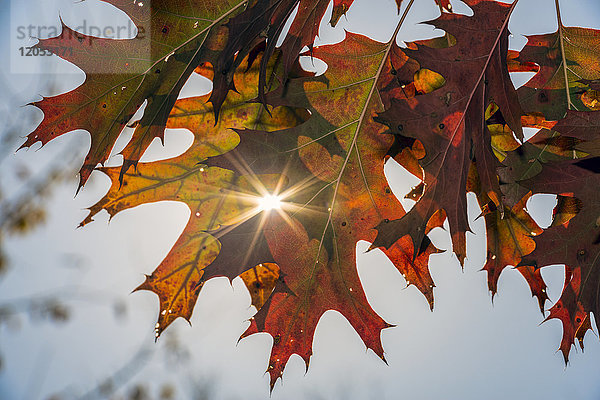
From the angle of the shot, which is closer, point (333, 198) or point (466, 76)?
point (466, 76)

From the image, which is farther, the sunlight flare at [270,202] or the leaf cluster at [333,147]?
the sunlight flare at [270,202]

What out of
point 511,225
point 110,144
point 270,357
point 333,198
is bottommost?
point 270,357

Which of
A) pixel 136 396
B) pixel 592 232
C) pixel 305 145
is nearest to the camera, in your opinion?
pixel 592 232

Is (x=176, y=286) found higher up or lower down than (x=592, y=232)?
higher up

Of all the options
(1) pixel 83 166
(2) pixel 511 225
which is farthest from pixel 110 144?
(2) pixel 511 225

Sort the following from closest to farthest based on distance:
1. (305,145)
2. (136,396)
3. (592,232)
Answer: (592,232), (305,145), (136,396)

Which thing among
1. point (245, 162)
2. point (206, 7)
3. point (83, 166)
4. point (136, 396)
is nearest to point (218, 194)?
point (245, 162)

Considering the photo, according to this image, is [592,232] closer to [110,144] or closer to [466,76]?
[466,76]

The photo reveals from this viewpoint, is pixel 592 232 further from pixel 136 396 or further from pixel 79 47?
pixel 136 396

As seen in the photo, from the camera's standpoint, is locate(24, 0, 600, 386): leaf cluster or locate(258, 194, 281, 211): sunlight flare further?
locate(258, 194, 281, 211): sunlight flare
